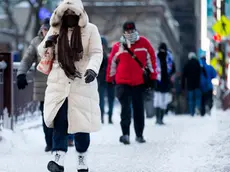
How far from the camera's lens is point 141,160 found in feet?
33.0

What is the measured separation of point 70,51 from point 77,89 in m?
0.38

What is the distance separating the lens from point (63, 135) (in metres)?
8.41

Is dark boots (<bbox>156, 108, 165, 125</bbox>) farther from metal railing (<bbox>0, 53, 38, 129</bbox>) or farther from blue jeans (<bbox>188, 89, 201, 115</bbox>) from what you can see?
metal railing (<bbox>0, 53, 38, 129</bbox>)

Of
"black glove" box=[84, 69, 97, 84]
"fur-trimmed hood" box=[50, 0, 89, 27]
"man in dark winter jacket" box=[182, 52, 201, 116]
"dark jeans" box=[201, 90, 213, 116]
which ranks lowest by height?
"dark jeans" box=[201, 90, 213, 116]

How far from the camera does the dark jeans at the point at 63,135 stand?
8328 millimetres

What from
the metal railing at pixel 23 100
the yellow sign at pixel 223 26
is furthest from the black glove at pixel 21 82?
the yellow sign at pixel 223 26

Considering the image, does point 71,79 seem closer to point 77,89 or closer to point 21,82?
point 77,89

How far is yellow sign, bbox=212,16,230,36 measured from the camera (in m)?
24.9

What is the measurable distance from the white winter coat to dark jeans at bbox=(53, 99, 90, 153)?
5 cm

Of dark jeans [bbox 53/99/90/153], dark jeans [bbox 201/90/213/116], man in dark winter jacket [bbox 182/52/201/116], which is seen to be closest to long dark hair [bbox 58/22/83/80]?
dark jeans [bbox 53/99/90/153]

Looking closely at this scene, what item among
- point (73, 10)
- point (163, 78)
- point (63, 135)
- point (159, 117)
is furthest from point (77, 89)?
point (159, 117)

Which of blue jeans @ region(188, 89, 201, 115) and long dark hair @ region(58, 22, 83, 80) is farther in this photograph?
blue jeans @ region(188, 89, 201, 115)

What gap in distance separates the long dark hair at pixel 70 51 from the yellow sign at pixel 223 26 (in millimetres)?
16962

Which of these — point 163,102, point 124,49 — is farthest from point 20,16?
point 124,49
